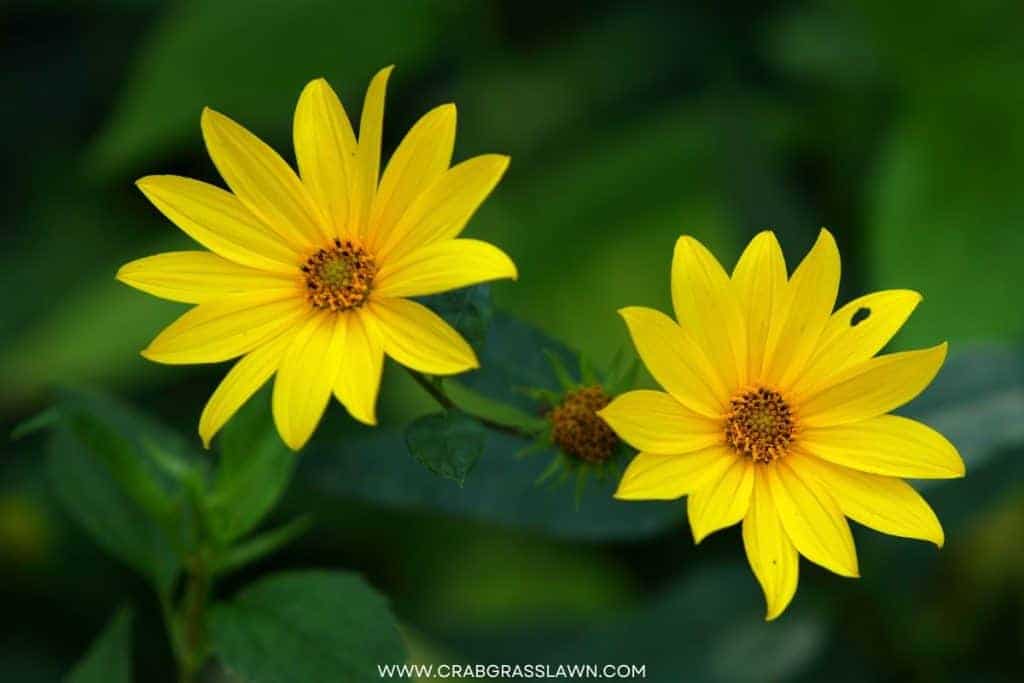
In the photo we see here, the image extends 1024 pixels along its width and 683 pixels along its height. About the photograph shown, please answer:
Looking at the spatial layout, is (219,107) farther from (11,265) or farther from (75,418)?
(75,418)

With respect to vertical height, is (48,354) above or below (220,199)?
below

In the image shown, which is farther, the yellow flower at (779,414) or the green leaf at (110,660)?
the green leaf at (110,660)

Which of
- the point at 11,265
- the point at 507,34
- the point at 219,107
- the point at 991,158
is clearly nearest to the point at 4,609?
the point at 11,265

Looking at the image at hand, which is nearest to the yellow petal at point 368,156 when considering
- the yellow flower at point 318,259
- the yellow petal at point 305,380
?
the yellow flower at point 318,259

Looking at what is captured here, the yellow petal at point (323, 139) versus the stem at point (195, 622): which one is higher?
the yellow petal at point (323, 139)

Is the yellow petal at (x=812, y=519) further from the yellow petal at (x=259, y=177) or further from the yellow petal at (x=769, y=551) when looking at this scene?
the yellow petal at (x=259, y=177)

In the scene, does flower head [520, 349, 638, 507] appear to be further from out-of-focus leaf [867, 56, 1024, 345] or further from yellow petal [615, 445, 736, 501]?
out-of-focus leaf [867, 56, 1024, 345]
